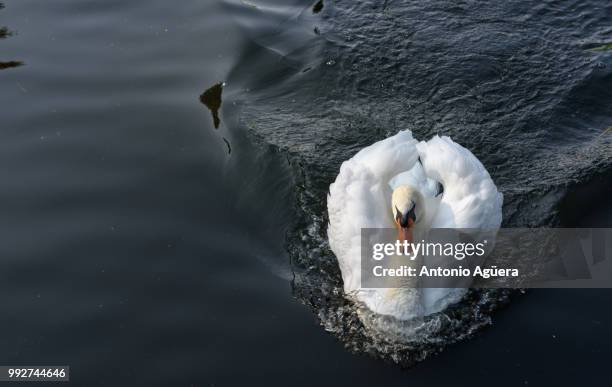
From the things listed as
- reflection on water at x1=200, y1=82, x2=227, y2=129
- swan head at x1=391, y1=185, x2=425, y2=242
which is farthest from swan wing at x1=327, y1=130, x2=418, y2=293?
reflection on water at x1=200, y1=82, x2=227, y2=129

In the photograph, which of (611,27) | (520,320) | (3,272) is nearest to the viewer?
(520,320)

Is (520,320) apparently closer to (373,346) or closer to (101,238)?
(373,346)

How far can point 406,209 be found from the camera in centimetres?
676

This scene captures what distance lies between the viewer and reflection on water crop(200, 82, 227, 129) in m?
9.59

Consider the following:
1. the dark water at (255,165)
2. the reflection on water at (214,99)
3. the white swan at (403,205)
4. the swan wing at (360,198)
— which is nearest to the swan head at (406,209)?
the white swan at (403,205)

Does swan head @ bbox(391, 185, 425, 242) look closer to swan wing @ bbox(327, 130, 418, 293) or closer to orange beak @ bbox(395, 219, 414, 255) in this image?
orange beak @ bbox(395, 219, 414, 255)

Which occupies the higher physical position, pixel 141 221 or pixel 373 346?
pixel 141 221

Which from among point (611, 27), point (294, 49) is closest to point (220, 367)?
point (294, 49)

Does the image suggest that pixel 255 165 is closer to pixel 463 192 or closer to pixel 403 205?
pixel 403 205

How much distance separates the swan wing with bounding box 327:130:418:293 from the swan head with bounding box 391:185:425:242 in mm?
237

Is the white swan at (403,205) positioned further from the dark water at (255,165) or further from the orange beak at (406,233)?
the dark water at (255,165)

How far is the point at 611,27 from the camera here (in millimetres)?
10547

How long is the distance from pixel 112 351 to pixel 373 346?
2.31m

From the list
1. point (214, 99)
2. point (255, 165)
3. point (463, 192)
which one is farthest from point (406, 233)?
point (214, 99)
